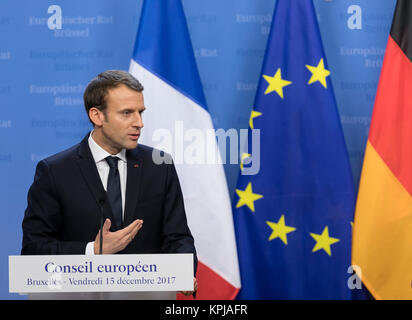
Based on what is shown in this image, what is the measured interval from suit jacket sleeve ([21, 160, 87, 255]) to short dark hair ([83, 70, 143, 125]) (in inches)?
13.2

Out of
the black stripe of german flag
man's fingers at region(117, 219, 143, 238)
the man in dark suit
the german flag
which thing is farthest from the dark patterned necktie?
the black stripe of german flag

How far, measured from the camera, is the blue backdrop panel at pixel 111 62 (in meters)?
3.48

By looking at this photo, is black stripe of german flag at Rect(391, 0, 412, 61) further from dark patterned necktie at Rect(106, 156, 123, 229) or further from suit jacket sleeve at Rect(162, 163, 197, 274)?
dark patterned necktie at Rect(106, 156, 123, 229)

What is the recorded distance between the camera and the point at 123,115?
223cm

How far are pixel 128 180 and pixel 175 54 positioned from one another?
119 cm

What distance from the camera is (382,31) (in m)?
3.50

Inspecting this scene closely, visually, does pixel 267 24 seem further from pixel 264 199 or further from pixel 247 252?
pixel 247 252

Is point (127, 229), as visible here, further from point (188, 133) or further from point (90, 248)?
point (188, 133)

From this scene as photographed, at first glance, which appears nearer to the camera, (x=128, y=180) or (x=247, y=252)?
(x=128, y=180)

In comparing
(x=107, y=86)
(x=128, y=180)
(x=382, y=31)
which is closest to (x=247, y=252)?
(x=128, y=180)

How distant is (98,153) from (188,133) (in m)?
0.96

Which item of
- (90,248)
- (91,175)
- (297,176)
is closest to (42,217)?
(91,175)

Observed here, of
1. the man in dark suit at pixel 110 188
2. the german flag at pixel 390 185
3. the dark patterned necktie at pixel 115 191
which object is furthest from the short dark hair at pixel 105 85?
the german flag at pixel 390 185
